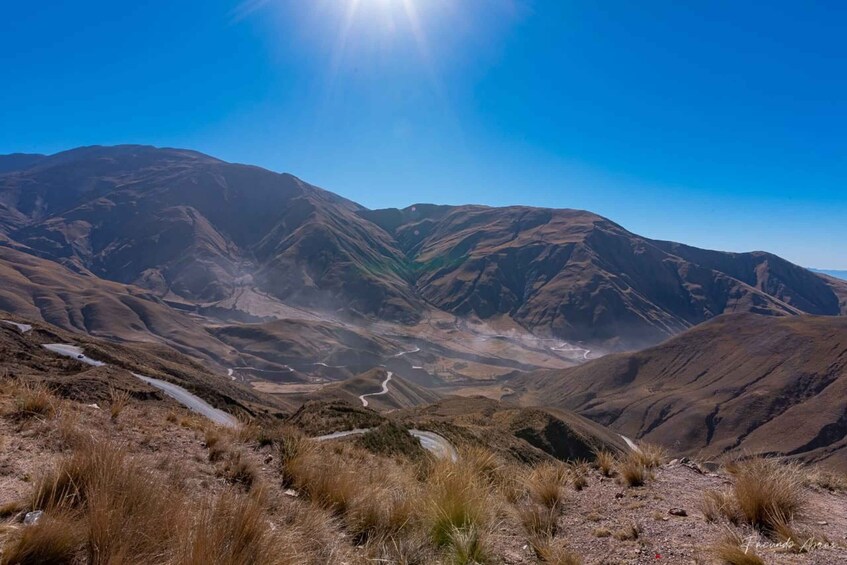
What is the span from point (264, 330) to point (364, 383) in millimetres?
60981

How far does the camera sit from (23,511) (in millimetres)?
3805

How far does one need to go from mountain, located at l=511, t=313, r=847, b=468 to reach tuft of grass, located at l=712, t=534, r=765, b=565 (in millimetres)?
59160

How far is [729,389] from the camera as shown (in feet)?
272

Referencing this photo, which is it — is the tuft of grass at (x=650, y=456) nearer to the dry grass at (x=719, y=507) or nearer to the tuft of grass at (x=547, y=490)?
the tuft of grass at (x=547, y=490)

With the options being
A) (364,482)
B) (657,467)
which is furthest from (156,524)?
(657,467)

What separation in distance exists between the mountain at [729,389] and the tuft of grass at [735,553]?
5916cm

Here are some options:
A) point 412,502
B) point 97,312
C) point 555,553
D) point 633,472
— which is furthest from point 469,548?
point 97,312

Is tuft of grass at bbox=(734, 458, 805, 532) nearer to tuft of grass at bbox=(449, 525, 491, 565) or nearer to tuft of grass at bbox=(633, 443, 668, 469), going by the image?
tuft of grass at bbox=(633, 443, 668, 469)

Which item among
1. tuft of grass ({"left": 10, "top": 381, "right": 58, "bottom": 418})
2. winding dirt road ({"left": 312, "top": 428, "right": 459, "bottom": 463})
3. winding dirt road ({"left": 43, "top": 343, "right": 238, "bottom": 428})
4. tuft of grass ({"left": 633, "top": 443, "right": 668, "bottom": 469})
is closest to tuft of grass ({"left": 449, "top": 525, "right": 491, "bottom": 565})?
tuft of grass ({"left": 633, "top": 443, "right": 668, "bottom": 469})

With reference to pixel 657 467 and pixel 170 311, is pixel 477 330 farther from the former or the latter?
pixel 657 467

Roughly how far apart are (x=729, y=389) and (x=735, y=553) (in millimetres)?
96885

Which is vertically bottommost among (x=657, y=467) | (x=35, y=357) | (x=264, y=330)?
(x=264, y=330)

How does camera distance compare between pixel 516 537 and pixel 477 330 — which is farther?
pixel 477 330

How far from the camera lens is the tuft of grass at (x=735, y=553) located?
3732mm
